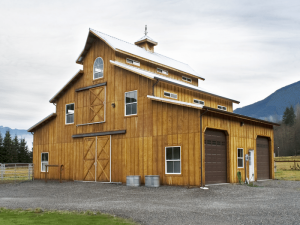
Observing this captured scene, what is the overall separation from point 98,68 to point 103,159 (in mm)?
6487

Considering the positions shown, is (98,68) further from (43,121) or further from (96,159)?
(43,121)

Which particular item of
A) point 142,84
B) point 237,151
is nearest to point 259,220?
point 237,151

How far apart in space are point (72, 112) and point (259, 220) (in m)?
19.1

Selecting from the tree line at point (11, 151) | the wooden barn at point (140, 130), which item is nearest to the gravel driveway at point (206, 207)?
the wooden barn at point (140, 130)

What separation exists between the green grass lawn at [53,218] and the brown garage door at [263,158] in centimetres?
1642

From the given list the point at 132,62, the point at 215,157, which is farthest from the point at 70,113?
the point at 215,157

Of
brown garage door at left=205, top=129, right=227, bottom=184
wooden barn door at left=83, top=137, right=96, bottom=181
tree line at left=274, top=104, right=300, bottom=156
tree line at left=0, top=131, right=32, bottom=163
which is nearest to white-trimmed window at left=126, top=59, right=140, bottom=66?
wooden barn door at left=83, top=137, right=96, bottom=181

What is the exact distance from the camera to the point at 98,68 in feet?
79.0

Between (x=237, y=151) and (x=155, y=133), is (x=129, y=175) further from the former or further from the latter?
(x=237, y=151)

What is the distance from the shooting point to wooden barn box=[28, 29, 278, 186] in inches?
722

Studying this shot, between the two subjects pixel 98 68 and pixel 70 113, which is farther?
pixel 70 113

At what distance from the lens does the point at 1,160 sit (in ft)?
219

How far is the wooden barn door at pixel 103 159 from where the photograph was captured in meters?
22.2

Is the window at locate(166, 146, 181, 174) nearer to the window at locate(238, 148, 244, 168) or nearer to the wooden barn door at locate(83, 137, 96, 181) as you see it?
the window at locate(238, 148, 244, 168)
